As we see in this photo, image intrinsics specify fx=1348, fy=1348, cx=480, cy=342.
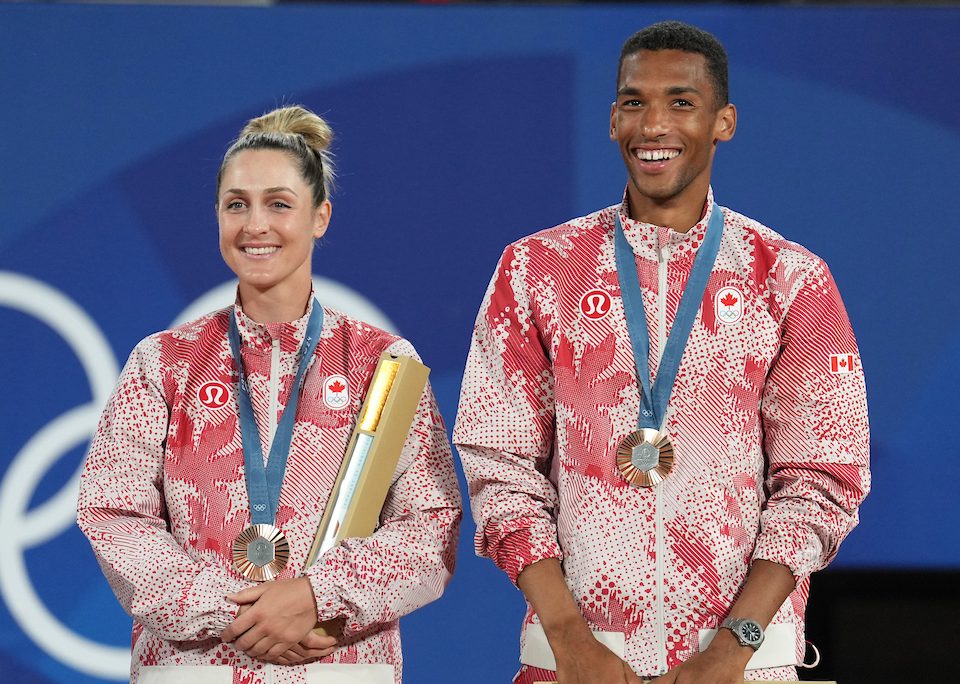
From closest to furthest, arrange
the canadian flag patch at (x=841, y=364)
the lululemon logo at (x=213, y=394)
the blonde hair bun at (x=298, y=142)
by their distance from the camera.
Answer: the canadian flag patch at (x=841, y=364) < the lululemon logo at (x=213, y=394) < the blonde hair bun at (x=298, y=142)

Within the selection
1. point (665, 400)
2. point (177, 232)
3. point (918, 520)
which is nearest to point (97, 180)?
point (177, 232)

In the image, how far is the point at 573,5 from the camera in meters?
4.03

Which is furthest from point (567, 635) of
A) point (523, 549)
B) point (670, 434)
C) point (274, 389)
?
point (274, 389)

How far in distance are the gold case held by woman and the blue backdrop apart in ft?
4.33

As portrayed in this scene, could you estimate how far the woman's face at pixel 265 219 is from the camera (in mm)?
2793

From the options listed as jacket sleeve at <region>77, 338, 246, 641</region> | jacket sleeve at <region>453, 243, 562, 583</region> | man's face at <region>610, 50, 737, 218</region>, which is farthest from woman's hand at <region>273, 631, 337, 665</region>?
man's face at <region>610, 50, 737, 218</region>

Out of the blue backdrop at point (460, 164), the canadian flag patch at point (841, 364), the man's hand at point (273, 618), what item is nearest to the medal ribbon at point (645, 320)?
the canadian flag patch at point (841, 364)

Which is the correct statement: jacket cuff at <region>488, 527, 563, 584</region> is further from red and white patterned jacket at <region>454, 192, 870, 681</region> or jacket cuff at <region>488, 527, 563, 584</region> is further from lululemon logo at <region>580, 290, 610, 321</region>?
lululemon logo at <region>580, 290, 610, 321</region>

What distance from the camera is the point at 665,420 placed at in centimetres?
249

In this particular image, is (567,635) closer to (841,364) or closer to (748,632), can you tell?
(748,632)

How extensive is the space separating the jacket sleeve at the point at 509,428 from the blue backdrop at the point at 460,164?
4.60ft

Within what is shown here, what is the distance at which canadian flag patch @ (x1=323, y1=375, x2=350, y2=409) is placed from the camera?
9.00 feet

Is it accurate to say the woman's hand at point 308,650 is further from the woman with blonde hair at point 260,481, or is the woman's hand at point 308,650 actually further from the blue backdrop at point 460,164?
the blue backdrop at point 460,164

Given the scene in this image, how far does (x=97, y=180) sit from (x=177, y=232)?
282 mm
